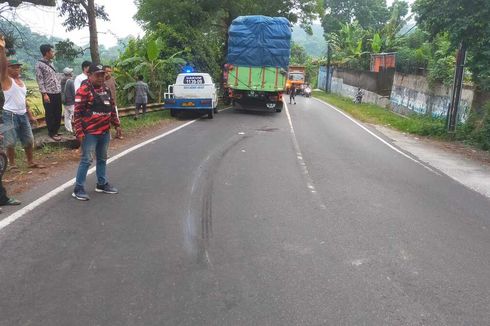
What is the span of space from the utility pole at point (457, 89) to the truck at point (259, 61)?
737 centimetres

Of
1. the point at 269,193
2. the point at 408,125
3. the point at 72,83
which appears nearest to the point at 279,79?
the point at 408,125

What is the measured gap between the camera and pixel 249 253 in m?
4.62

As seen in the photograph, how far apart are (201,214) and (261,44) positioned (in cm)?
1601

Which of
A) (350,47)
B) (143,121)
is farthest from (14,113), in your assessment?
(350,47)

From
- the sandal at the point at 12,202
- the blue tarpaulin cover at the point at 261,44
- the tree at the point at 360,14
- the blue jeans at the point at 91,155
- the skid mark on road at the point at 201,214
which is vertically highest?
the tree at the point at 360,14

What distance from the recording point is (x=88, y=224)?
5273 millimetres

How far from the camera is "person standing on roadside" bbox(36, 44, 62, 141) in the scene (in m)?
9.08

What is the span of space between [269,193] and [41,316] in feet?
13.6

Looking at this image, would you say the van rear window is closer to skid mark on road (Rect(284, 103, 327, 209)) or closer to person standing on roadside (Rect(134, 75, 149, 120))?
person standing on roadside (Rect(134, 75, 149, 120))

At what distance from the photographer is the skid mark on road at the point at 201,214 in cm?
469

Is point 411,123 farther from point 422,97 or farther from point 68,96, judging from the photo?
point 68,96

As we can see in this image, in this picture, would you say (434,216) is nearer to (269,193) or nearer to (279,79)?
(269,193)

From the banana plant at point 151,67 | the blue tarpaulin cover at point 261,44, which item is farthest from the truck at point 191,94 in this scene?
the blue tarpaulin cover at point 261,44

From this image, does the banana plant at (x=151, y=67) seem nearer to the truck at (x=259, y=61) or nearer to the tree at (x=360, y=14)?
the truck at (x=259, y=61)
